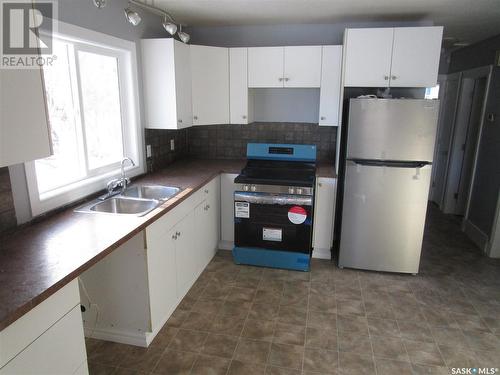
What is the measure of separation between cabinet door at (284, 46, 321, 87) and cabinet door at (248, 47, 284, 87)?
7 cm

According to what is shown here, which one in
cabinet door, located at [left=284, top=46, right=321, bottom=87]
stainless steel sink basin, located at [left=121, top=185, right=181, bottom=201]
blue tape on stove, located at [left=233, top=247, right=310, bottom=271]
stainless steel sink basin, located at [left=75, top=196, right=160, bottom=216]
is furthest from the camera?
cabinet door, located at [left=284, top=46, right=321, bottom=87]

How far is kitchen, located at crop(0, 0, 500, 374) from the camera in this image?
69.5 inches

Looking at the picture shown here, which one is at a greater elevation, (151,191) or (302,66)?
(302,66)

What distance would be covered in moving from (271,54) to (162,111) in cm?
121

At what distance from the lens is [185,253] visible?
2.74 m

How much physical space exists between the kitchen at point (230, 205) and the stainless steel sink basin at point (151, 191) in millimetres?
14

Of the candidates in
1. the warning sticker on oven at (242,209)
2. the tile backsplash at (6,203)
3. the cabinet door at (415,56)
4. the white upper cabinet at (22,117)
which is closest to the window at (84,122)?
the tile backsplash at (6,203)

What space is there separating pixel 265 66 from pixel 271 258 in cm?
188

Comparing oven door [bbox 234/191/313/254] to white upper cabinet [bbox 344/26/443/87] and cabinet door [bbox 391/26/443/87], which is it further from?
cabinet door [bbox 391/26/443/87]

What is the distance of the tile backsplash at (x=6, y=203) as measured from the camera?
1758 millimetres

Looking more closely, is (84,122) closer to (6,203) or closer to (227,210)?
(6,203)

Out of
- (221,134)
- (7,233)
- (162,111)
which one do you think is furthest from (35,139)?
(221,134)

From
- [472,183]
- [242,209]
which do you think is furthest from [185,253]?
[472,183]

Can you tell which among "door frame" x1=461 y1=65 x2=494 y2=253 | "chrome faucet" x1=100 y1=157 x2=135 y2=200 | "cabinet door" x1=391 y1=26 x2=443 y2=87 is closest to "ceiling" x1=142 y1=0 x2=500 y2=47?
"cabinet door" x1=391 y1=26 x2=443 y2=87
